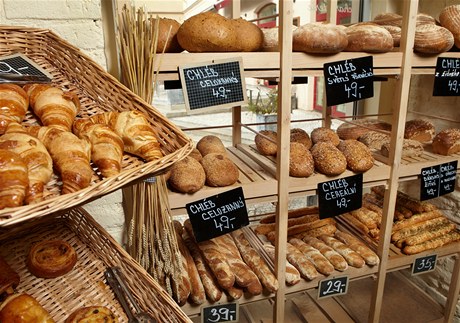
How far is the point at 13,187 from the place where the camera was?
0.53 m

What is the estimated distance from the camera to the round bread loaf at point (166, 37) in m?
1.21

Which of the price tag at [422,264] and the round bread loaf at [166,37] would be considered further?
the price tag at [422,264]

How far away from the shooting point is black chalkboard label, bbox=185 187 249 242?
129cm

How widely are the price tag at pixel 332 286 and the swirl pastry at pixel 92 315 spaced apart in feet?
3.43

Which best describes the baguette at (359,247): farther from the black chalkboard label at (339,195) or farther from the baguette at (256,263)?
the baguette at (256,263)

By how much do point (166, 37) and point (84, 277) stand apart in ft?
2.56

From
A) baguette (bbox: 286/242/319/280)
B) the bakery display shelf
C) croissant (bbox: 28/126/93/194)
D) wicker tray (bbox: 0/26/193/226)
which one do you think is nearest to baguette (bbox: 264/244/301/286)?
baguette (bbox: 286/242/319/280)

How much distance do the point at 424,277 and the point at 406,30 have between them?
170cm

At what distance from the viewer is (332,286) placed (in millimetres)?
1608

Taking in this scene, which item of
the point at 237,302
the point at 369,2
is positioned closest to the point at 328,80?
the point at 237,302

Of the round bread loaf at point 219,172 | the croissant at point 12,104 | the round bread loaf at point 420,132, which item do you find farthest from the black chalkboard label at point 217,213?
the round bread loaf at point 420,132

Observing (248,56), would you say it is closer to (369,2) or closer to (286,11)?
(286,11)

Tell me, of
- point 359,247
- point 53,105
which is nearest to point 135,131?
point 53,105

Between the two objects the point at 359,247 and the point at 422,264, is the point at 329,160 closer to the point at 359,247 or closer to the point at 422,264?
the point at 359,247
